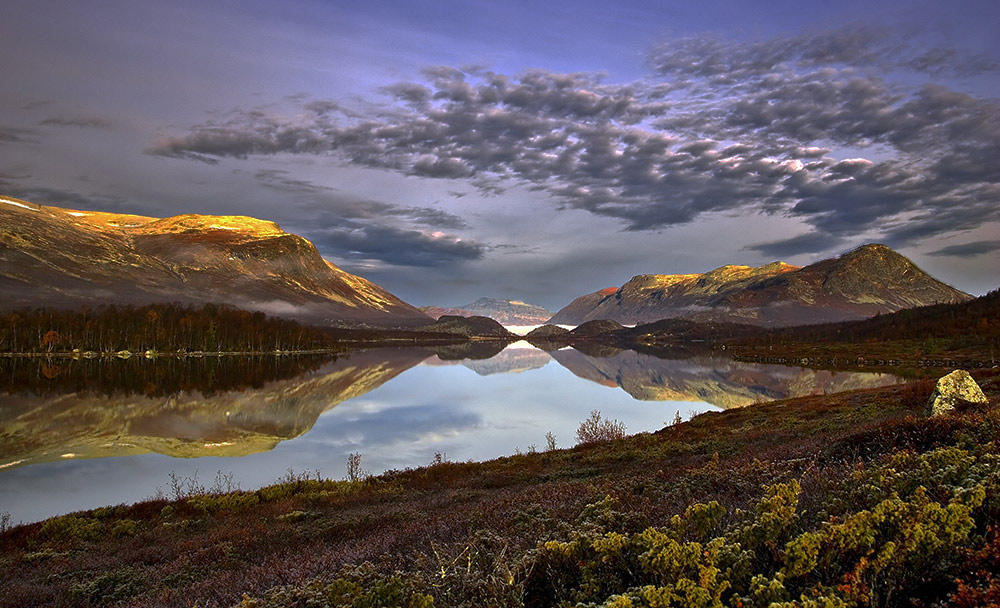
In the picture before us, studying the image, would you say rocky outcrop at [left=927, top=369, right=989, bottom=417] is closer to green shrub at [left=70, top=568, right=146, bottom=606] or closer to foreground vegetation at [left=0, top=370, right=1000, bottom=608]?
foreground vegetation at [left=0, top=370, right=1000, bottom=608]

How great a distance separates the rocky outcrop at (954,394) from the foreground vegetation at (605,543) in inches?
295

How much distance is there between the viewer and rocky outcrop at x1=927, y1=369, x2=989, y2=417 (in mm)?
19987

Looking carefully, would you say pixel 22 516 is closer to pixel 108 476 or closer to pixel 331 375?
pixel 108 476

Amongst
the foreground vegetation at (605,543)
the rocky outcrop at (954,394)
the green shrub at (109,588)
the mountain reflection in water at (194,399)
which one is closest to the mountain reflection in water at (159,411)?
the mountain reflection in water at (194,399)

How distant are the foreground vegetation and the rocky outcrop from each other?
24.6ft

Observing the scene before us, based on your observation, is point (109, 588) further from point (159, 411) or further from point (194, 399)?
point (194, 399)

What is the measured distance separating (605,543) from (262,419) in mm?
62593

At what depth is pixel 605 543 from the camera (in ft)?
21.2

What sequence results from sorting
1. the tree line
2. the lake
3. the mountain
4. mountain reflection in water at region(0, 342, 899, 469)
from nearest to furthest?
the lake, mountain reflection in water at region(0, 342, 899, 469), the mountain, the tree line

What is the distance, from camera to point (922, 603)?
4711 millimetres

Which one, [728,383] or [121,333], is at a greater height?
[121,333]

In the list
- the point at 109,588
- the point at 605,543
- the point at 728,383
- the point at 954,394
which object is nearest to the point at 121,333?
the point at 728,383

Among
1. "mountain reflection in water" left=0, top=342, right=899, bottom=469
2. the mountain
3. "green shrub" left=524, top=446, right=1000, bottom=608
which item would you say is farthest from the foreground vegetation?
the mountain

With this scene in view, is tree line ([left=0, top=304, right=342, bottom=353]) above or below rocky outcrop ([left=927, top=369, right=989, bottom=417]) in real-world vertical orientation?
above
